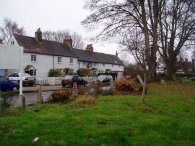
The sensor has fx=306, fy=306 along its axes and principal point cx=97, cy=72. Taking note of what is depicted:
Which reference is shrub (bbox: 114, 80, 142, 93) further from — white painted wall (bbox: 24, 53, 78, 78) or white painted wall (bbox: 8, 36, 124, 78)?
white painted wall (bbox: 24, 53, 78, 78)

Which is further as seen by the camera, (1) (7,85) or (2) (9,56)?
(1) (7,85)

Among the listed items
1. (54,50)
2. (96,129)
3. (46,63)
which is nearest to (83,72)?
(54,50)

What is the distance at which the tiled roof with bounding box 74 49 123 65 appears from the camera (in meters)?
66.6

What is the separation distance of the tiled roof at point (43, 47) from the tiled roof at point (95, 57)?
3.66 metres

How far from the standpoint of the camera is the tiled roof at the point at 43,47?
50.4 m

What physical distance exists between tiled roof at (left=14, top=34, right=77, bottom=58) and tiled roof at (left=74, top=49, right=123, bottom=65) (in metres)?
3.66

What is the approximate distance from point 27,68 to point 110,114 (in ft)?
131

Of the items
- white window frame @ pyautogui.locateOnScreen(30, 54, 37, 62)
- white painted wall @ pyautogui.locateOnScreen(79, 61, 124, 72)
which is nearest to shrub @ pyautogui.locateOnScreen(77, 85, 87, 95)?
white window frame @ pyautogui.locateOnScreen(30, 54, 37, 62)

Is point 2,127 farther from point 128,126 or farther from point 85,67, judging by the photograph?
point 85,67

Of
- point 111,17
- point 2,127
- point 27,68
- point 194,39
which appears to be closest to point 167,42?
point 194,39

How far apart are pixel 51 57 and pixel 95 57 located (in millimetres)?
20016

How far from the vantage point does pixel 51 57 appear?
55094 mm

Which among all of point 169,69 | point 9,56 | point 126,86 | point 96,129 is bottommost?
point 96,129

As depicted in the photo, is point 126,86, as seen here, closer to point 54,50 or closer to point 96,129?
point 96,129
